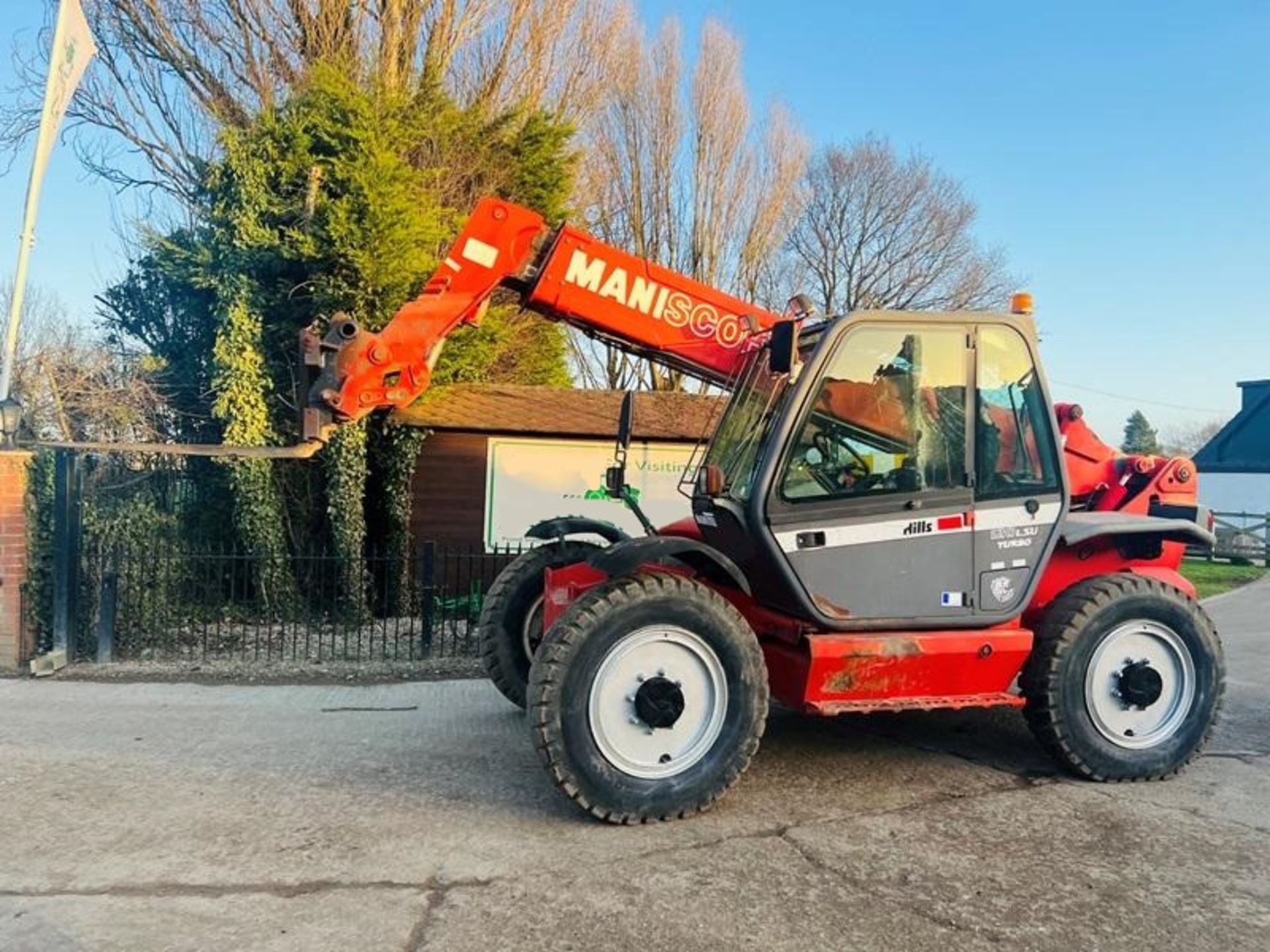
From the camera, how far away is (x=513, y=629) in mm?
6039

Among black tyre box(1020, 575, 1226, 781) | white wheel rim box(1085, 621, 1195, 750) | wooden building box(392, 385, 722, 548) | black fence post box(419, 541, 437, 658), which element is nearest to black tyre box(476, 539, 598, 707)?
black fence post box(419, 541, 437, 658)

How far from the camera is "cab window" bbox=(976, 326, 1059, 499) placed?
4.85 meters

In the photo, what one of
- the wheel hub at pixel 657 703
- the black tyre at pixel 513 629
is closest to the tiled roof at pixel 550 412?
the black tyre at pixel 513 629

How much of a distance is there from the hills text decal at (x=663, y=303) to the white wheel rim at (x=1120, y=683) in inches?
107

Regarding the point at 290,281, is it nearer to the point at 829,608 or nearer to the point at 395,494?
the point at 395,494

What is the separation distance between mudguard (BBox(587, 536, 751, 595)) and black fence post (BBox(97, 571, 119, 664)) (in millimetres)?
5489

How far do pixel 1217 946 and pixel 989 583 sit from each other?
193 centimetres

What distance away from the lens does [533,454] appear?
37.7ft

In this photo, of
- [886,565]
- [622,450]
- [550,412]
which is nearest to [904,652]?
[886,565]

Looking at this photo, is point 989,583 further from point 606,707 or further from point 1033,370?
point 606,707

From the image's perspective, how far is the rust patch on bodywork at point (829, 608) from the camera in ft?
15.1

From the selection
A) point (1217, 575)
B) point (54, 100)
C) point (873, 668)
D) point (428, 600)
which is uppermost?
point (54, 100)

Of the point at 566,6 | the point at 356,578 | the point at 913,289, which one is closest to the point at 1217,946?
the point at 356,578

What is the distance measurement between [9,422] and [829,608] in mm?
7077
